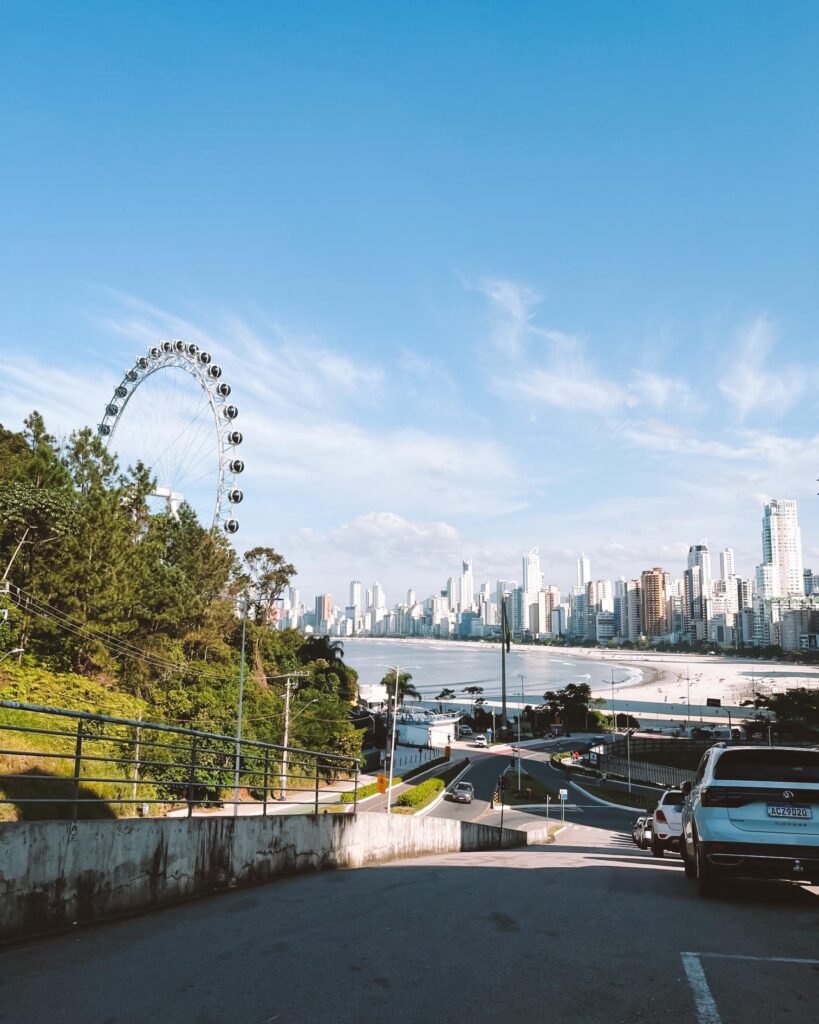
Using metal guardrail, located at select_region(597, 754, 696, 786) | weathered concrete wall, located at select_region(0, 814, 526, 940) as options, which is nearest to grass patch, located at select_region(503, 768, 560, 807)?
metal guardrail, located at select_region(597, 754, 696, 786)

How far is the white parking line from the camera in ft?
13.9

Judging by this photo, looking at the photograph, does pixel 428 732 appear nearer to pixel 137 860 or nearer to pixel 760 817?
pixel 760 817

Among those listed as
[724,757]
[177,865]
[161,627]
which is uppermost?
[161,627]

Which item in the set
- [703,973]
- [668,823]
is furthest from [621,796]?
[703,973]

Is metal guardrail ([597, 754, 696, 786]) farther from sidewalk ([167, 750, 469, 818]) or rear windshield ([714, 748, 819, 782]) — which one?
rear windshield ([714, 748, 819, 782])

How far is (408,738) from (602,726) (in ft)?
136

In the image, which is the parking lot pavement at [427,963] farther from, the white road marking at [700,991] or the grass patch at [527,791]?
the grass patch at [527,791]

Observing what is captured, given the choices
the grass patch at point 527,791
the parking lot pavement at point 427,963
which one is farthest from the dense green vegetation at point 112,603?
the parking lot pavement at point 427,963

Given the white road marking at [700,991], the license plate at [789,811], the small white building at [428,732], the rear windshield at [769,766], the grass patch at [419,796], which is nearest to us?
the white road marking at [700,991]

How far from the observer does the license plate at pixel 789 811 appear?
801 cm

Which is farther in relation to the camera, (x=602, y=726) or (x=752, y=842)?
(x=602, y=726)

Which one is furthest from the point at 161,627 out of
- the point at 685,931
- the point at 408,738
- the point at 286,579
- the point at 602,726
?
the point at 602,726

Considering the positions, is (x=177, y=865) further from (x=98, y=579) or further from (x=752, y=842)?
(x=98, y=579)

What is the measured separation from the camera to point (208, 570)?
57.2 m
